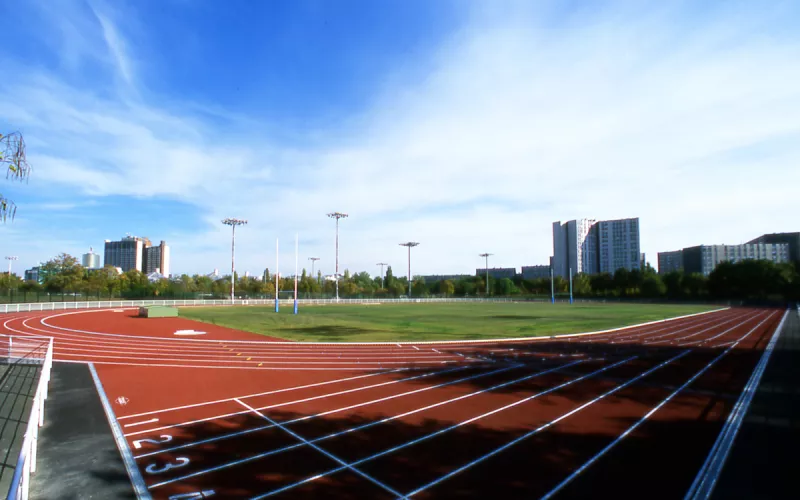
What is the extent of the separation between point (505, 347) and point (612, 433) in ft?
38.2

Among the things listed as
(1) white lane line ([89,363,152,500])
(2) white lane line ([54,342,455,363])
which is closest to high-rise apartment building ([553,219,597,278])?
(2) white lane line ([54,342,455,363])

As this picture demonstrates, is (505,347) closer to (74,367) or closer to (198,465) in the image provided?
(198,465)

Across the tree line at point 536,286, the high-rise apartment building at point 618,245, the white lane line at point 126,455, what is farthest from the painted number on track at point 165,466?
the high-rise apartment building at point 618,245

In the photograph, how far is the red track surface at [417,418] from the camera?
6.52 m

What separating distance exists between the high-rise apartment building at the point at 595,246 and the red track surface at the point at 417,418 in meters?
154

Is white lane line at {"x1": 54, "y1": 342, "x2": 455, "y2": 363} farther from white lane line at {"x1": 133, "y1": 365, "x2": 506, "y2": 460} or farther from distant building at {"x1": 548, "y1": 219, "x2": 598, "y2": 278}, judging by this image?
distant building at {"x1": 548, "y1": 219, "x2": 598, "y2": 278}

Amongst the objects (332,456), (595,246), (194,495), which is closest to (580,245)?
(595,246)

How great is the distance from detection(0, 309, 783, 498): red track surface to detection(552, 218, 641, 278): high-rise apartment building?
153966 millimetres

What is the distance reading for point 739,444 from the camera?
7980 millimetres

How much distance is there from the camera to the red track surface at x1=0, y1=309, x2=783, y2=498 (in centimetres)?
652

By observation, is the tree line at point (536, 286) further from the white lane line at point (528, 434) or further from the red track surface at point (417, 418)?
the white lane line at point (528, 434)

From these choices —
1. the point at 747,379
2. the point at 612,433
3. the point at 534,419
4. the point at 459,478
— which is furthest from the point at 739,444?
the point at 747,379

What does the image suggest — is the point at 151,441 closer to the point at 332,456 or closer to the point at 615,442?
the point at 332,456

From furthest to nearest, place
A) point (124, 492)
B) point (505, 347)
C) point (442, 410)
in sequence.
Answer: point (505, 347) < point (442, 410) < point (124, 492)
